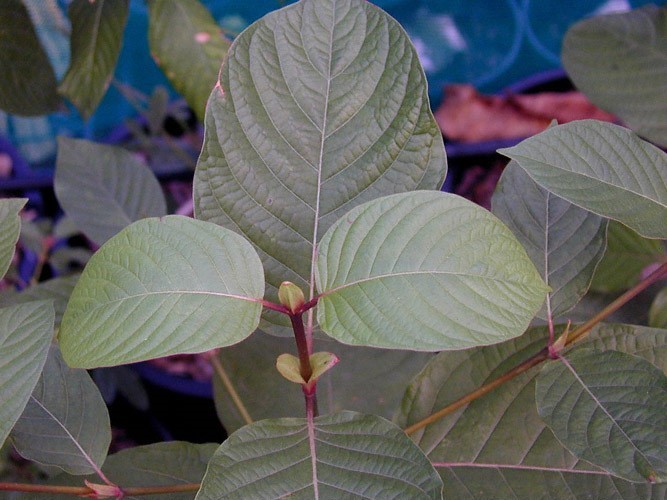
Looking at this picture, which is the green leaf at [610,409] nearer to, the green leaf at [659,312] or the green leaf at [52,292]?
the green leaf at [659,312]

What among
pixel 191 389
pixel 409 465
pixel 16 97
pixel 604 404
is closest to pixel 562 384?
pixel 604 404

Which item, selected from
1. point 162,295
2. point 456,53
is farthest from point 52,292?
point 456,53

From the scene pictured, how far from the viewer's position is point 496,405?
0.74 metres

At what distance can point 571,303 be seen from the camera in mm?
723

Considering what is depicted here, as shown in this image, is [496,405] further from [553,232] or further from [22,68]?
[22,68]

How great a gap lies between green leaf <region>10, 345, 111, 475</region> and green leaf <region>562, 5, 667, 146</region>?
3.31 feet

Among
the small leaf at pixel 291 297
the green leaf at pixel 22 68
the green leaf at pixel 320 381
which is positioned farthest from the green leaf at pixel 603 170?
the green leaf at pixel 22 68

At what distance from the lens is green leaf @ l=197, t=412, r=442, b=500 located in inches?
21.7

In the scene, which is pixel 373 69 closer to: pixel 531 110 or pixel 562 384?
pixel 562 384

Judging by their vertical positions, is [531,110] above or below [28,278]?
above

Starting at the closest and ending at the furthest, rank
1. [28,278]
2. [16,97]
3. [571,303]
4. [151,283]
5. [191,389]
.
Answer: [151,283], [571,303], [16,97], [191,389], [28,278]

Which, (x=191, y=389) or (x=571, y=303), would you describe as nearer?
(x=571, y=303)

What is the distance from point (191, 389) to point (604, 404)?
1365 mm

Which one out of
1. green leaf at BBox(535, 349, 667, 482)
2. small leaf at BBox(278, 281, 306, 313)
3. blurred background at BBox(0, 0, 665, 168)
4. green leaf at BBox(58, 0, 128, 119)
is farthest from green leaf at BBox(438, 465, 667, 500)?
blurred background at BBox(0, 0, 665, 168)
